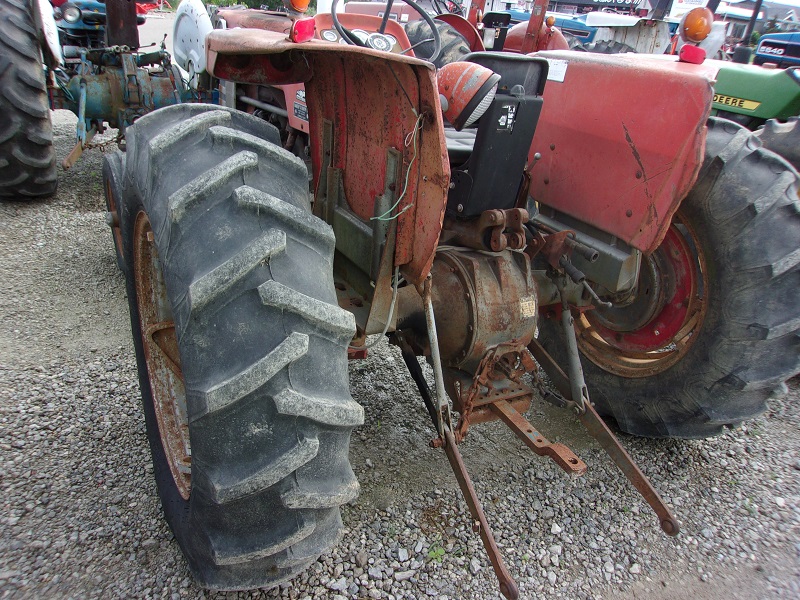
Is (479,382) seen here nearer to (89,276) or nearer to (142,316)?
(142,316)

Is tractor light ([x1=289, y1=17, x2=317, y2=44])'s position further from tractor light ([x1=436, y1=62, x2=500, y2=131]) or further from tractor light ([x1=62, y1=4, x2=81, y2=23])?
tractor light ([x1=62, y1=4, x2=81, y2=23])

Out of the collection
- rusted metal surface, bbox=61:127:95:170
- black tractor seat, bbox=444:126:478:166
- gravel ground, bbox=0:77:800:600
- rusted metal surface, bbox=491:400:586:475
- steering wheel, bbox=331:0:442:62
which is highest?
steering wheel, bbox=331:0:442:62

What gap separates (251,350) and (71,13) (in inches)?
220

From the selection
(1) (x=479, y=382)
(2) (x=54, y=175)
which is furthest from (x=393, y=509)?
(2) (x=54, y=175)

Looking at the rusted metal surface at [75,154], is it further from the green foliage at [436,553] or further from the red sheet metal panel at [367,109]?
the green foliage at [436,553]

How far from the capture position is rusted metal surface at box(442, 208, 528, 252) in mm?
1872

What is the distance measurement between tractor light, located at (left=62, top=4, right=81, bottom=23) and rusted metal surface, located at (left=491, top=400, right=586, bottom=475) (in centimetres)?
544

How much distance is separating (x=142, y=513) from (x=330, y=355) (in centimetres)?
115

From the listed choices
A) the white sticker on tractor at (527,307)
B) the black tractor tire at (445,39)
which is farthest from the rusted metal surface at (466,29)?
the white sticker on tractor at (527,307)

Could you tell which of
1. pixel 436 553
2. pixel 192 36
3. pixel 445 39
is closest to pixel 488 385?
pixel 436 553

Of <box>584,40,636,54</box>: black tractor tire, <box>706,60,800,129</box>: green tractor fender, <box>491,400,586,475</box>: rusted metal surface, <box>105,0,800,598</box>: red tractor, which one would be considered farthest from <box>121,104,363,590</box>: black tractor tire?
<box>584,40,636,54</box>: black tractor tire

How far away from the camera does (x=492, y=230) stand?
1928 millimetres

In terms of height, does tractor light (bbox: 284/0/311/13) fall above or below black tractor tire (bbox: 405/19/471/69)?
above

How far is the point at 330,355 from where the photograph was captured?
131cm
